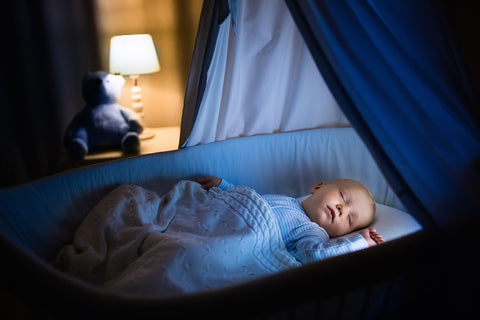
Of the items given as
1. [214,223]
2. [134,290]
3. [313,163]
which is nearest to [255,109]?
[313,163]

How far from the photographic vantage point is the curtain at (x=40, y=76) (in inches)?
106

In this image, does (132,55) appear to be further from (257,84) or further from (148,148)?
(257,84)

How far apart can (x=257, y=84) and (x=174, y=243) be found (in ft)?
3.61

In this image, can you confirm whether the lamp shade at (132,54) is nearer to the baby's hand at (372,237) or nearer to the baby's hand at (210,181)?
the baby's hand at (210,181)

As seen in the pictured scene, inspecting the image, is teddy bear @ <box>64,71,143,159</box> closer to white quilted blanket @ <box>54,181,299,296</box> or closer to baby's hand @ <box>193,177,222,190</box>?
baby's hand @ <box>193,177,222,190</box>

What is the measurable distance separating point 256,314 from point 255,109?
4.38 feet

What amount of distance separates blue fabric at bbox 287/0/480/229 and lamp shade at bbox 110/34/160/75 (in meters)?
1.69

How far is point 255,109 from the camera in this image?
6.50 feet

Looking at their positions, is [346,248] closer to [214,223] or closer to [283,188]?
[214,223]

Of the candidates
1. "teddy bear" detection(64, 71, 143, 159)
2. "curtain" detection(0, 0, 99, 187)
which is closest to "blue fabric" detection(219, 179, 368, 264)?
"teddy bear" detection(64, 71, 143, 159)

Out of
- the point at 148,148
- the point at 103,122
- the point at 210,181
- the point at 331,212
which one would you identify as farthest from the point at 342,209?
the point at 103,122

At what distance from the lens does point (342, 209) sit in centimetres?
155

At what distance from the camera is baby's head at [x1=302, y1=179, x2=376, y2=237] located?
1.56 metres

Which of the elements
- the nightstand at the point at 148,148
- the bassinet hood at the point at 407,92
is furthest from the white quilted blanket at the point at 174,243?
the nightstand at the point at 148,148
